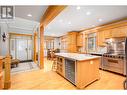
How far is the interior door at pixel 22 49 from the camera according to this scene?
6938 millimetres

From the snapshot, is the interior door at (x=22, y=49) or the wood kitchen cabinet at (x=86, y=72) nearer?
the wood kitchen cabinet at (x=86, y=72)

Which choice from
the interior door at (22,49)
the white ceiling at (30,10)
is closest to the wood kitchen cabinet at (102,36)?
the white ceiling at (30,10)

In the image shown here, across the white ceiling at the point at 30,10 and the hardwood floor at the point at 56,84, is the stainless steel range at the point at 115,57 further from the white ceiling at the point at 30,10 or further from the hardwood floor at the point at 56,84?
the white ceiling at the point at 30,10

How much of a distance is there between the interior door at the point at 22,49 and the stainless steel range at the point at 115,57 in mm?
5542

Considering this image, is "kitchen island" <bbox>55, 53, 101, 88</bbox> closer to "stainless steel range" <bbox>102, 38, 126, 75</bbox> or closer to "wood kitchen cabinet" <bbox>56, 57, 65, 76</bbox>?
"wood kitchen cabinet" <bbox>56, 57, 65, 76</bbox>

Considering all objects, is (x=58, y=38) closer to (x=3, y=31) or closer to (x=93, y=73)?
(x=3, y=31)

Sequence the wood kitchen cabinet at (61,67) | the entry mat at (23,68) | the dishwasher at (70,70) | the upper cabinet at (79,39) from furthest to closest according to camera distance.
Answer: the upper cabinet at (79,39), the entry mat at (23,68), the wood kitchen cabinet at (61,67), the dishwasher at (70,70)

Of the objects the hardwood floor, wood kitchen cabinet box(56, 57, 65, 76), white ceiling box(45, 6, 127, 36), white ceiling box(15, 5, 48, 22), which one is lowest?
the hardwood floor

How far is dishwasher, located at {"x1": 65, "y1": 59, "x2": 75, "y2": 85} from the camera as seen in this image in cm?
299

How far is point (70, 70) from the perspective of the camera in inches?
124

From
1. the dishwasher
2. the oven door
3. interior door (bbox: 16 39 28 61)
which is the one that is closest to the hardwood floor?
the dishwasher

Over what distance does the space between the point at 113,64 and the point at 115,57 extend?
327 millimetres
